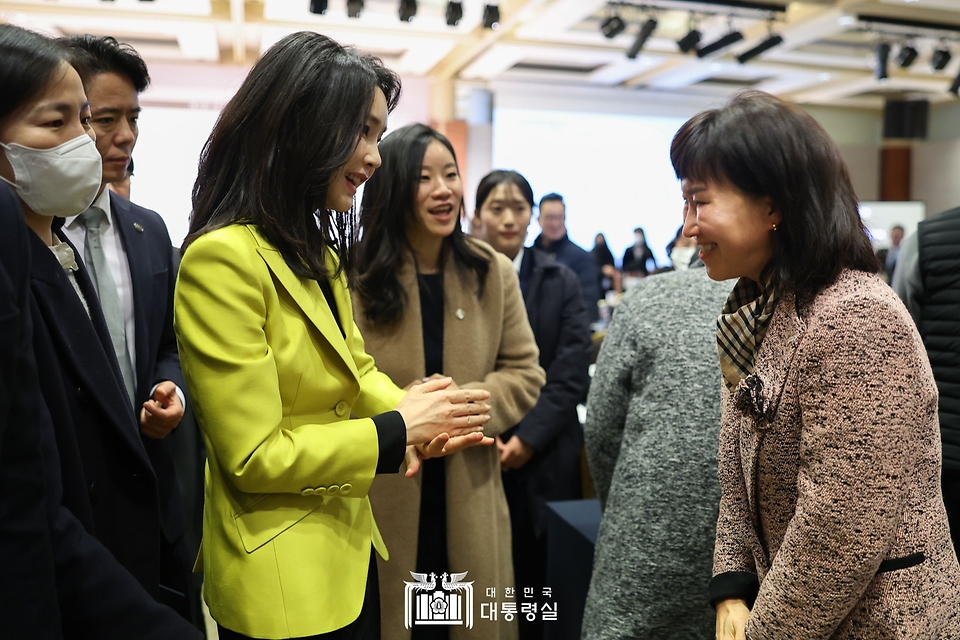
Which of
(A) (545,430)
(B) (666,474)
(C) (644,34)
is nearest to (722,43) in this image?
(C) (644,34)

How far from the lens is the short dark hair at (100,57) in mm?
1859

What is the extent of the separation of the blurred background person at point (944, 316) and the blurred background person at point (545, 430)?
3.51 ft

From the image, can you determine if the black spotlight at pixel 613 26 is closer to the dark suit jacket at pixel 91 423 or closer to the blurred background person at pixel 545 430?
the blurred background person at pixel 545 430

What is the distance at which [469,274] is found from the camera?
2166 millimetres

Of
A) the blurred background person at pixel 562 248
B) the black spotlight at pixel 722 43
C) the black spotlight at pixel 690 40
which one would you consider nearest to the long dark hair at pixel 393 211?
the blurred background person at pixel 562 248

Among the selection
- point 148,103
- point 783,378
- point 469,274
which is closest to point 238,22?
point 148,103

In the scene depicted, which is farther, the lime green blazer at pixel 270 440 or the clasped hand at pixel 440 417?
the clasped hand at pixel 440 417

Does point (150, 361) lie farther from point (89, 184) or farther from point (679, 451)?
point (679, 451)

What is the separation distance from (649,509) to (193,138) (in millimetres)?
7682

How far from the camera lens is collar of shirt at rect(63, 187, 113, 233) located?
1.77 metres

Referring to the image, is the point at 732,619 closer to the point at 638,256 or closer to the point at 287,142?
the point at 287,142

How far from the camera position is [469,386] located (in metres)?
2.07

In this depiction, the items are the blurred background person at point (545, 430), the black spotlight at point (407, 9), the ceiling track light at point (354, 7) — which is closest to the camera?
the blurred background person at point (545, 430)

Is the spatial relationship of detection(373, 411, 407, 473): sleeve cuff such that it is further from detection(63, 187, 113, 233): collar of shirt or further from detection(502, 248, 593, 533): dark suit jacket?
detection(502, 248, 593, 533): dark suit jacket
